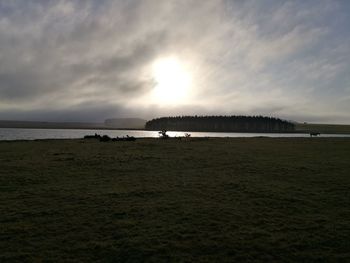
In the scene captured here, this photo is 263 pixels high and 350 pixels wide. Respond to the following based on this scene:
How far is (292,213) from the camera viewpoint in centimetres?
1173

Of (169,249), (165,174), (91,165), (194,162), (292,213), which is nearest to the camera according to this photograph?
(169,249)

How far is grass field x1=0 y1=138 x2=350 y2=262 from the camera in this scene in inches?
323

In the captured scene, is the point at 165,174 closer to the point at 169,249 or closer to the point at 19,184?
the point at 19,184

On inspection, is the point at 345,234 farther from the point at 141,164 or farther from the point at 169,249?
the point at 141,164

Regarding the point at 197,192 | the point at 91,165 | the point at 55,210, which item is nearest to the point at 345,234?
the point at 197,192

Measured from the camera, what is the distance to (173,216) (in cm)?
1114

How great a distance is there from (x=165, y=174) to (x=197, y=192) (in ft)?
17.4

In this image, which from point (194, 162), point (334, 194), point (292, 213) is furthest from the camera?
point (194, 162)

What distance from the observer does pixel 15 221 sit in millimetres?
10531

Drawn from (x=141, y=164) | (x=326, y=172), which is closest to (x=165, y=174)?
(x=141, y=164)

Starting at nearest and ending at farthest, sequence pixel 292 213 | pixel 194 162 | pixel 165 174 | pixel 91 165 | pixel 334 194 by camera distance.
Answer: pixel 292 213 < pixel 334 194 < pixel 165 174 < pixel 91 165 < pixel 194 162

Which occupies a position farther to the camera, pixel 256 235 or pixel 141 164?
pixel 141 164

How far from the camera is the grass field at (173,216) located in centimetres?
820

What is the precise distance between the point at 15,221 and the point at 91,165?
13.2 meters
